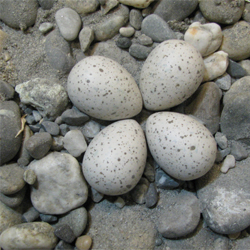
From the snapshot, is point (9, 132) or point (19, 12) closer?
point (9, 132)

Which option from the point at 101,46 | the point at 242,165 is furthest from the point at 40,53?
the point at 242,165

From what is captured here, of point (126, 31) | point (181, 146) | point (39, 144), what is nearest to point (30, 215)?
point (39, 144)

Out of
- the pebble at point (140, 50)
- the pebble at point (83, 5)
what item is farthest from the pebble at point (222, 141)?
the pebble at point (83, 5)

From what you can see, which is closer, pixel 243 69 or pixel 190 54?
pixel 190 54

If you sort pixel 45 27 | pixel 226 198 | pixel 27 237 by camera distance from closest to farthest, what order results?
pixel 27 237
pixel 226 198
pixel 45 27

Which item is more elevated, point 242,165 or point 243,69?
point 243,69

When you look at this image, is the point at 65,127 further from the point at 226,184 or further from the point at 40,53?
the point at 226,184

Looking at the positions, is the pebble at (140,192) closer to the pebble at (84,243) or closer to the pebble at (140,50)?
the pebble at (84,243)

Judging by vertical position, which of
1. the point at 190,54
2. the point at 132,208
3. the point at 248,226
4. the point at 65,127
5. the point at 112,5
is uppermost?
the point at 112,5

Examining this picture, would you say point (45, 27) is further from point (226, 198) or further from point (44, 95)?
point (226, 198)
